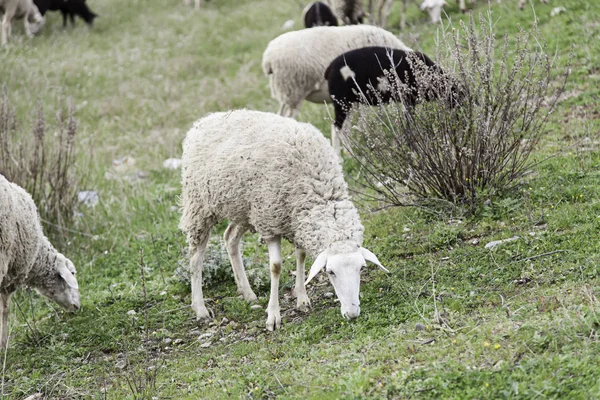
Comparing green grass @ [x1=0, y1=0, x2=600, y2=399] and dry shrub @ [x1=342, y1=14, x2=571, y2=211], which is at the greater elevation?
dry shrub @ [x1=342, y1=14, x2=571, y2=211]

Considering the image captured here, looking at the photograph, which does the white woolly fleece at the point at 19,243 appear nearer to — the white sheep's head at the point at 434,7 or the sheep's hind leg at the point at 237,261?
the sheep's hind leg at the point at 237,261

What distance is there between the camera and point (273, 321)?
5.67 meters

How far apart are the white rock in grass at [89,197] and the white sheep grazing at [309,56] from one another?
9.02 feet

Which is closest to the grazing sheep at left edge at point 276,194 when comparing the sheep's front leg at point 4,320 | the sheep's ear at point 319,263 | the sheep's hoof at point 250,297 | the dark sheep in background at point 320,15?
the sheep's ear at point 319,263

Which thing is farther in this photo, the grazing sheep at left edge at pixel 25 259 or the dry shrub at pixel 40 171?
the dry shrub at pixel 40 171

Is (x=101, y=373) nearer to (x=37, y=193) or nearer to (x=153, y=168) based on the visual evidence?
(x=37, y=193)

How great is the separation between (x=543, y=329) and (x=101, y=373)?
3.19m

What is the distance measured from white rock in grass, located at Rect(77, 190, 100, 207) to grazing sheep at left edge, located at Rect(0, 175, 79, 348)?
9.24ft

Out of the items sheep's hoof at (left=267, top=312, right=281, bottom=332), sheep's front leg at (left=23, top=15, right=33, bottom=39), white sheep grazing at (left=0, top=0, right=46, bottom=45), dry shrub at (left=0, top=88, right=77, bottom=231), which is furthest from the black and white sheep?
sheep's hoof at (left=267, top=312, right=281, bottom=332)

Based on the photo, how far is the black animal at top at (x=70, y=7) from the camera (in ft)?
59.5

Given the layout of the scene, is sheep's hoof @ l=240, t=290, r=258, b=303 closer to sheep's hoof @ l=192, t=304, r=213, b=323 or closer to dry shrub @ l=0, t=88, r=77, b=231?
sheep's hoof @ l=192, t=304, r=213, b=323

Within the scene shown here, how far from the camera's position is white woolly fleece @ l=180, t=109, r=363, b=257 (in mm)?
5406

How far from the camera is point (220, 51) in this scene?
52.0ft

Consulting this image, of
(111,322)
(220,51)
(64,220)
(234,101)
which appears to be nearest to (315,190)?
(111,322)
